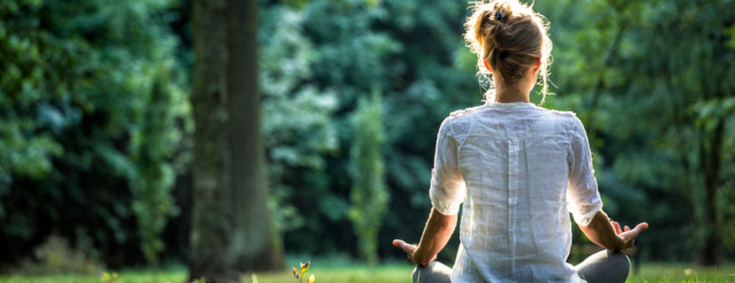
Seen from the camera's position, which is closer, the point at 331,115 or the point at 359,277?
the point at 359,277

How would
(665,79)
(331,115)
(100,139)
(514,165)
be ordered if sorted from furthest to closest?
1. (331,115)
2. (100,139)
3. (665,79)
4. (514,165)

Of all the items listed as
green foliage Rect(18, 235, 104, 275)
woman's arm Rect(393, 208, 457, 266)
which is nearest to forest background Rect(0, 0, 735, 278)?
green foliage Rect(18, 235, 104, 275)

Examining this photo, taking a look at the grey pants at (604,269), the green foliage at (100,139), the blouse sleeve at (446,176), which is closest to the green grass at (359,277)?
the grey pants at (604,269)

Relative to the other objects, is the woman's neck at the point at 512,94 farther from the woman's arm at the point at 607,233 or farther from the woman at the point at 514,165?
the woman's arm at the point at 607,233

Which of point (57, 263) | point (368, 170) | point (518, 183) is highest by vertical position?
point (518, 183)

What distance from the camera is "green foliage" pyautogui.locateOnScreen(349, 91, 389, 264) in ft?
78.6

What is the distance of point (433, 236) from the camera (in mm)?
2758

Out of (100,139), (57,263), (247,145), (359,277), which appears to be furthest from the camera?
(100,139)

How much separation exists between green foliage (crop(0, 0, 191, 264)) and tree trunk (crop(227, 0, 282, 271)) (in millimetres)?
2697

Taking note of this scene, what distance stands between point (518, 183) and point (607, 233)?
437 millimetres

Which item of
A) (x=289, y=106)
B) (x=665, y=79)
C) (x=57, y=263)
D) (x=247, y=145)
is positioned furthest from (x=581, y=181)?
(x=289, y=106)

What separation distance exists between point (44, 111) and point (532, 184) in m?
17.8

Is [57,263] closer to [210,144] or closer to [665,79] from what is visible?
[210,144]

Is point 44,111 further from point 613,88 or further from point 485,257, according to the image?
point 485,257
